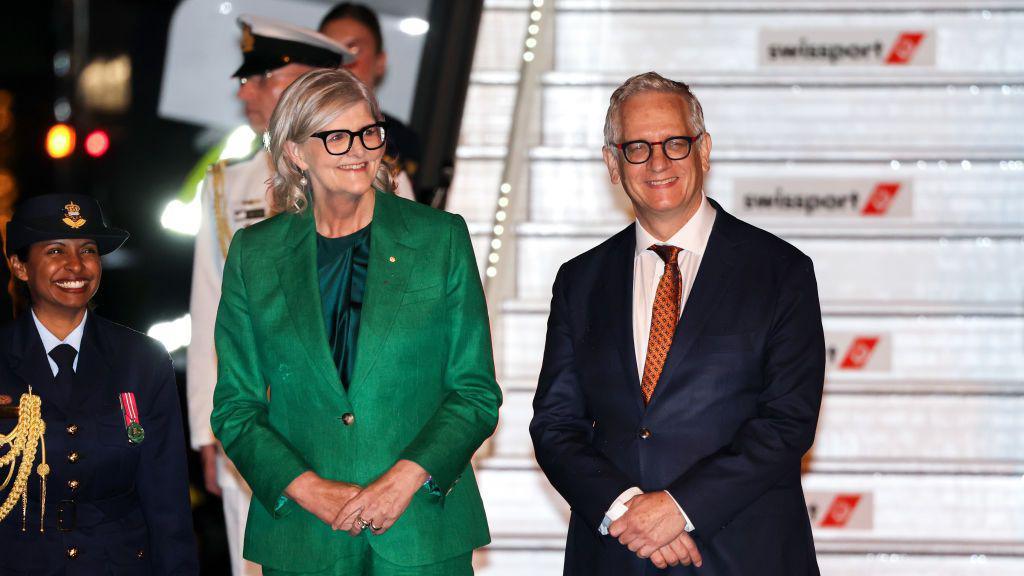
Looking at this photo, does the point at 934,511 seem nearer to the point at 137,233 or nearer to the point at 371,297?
the point at 371,297

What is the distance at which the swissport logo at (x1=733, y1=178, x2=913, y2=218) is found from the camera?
17.7 feet

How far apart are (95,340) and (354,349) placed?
81cm

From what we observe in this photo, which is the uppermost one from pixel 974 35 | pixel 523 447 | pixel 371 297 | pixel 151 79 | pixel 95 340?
pixel 974 35

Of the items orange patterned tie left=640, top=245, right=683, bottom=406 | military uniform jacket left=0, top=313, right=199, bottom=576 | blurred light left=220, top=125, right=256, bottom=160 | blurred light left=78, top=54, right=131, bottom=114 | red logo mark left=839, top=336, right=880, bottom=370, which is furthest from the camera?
blurred light left=220, top=125, right=256, bottom=160

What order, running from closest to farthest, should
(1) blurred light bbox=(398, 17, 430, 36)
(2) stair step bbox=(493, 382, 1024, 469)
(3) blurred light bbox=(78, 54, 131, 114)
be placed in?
1. (2) stair step bbox=(493, 382, 1024, 469)
2. (3) blurred light bbox=(78, 54, 131, 114)
3. (1) blurred light bbox=(398, 17, 430, 36)

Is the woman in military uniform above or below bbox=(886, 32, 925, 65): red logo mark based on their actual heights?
below

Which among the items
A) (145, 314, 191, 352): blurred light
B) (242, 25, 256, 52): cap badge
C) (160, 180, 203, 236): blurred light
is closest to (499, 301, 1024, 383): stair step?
(242, 25, 256, 52): cap badge

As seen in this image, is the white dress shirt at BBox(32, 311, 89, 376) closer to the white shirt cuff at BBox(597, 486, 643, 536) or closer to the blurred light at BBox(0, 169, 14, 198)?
the white shirt cuff at BBox(597, 486, 643, 536)

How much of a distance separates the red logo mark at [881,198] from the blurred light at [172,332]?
2.47m

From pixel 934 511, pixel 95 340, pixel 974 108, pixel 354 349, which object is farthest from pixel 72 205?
Result: pixel 974 108

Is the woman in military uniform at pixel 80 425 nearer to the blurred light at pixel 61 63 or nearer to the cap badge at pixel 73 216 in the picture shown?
the cap badge at pixel 73 216

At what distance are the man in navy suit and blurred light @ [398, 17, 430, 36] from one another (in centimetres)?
373

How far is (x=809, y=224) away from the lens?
17.5 feet

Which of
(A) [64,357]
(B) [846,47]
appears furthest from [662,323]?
(B) [846,47]
